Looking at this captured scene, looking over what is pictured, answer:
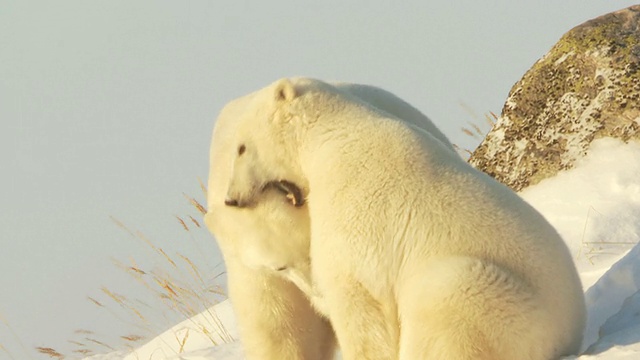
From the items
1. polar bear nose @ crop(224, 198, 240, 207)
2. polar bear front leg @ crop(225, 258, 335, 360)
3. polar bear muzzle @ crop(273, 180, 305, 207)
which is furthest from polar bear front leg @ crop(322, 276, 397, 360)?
polar bear front leg @ crop(225, 258, 335, 360)

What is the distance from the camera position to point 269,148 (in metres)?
5.43

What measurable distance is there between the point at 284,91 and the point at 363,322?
1.19 metres

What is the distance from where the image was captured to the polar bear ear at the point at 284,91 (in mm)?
5418

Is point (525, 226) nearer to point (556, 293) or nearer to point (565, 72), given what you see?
point (556, 293)

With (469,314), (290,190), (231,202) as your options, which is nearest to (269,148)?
(290,190)

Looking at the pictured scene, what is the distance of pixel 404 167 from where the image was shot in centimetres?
497

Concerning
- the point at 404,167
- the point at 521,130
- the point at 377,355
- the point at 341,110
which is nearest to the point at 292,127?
the point at 341,110

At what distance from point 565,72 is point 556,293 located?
4.33m

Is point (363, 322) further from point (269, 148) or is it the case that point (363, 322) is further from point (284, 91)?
point (284, 91)

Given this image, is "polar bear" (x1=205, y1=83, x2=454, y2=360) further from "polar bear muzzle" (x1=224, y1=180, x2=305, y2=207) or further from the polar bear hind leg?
the polar bear hind leg

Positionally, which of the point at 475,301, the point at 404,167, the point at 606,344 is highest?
the point at 404,167

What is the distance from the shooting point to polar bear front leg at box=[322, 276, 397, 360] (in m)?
4.89

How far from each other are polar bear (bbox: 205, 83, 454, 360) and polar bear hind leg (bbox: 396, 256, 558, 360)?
0.88 m

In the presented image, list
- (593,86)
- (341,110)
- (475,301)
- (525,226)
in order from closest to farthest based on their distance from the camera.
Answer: (475,301) → (525,226) → (341,110) → (593,86)
